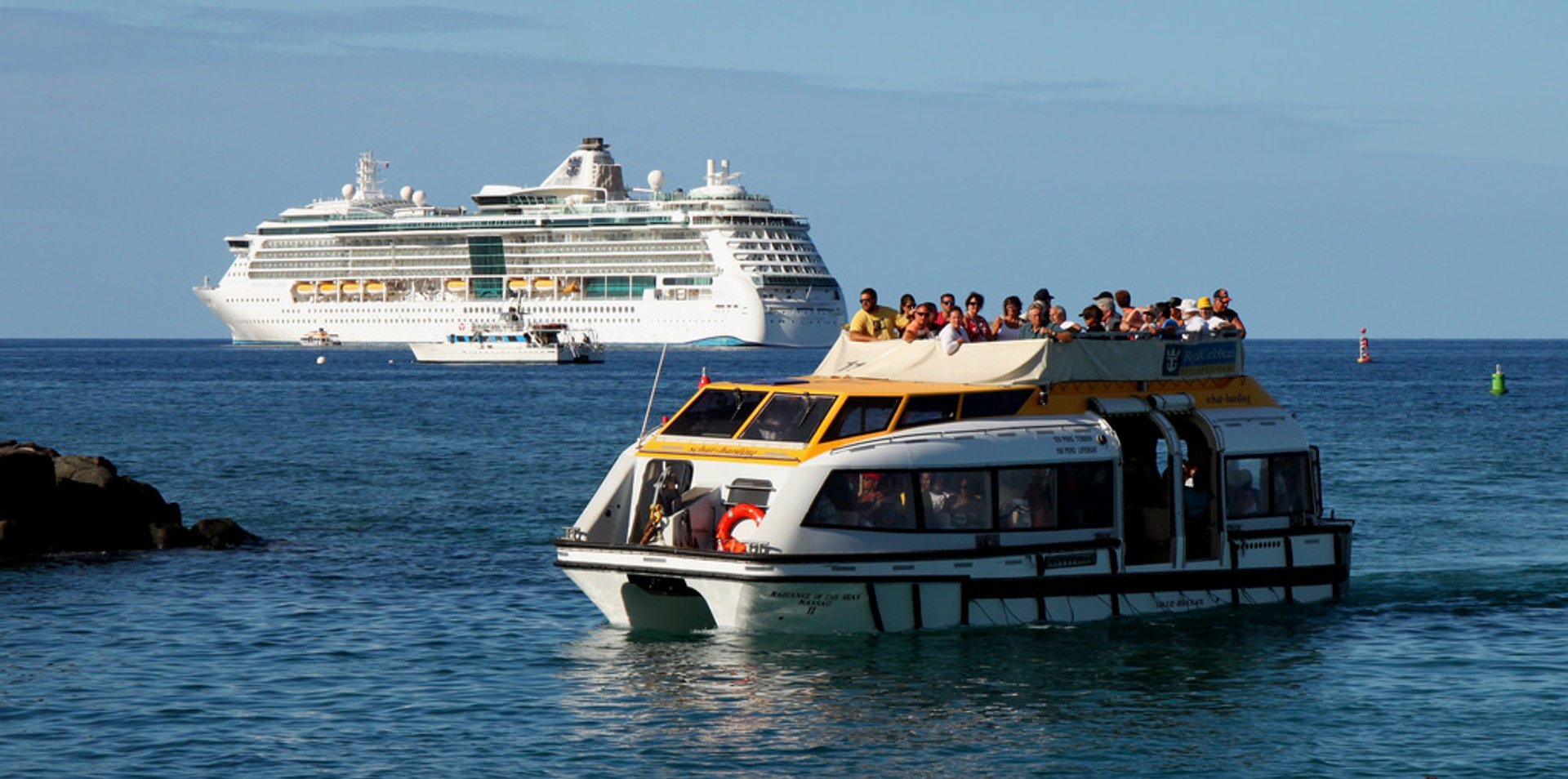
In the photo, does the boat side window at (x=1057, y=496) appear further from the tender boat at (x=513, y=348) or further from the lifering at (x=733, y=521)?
the tender boat at (x=513, y=348)

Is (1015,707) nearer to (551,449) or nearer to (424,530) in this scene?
(424,530)

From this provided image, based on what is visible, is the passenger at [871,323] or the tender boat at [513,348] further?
the tender boat at [513,348]

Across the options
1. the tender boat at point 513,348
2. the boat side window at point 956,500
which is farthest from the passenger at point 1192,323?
the tender boat at point 513,348

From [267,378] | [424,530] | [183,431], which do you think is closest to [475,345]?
[267,378]

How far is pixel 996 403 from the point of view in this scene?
61.4 feet

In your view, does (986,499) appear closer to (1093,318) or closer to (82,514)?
(1093,318)

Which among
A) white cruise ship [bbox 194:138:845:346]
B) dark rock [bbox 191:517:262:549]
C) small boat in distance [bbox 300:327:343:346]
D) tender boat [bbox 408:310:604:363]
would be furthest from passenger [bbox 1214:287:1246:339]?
small boat in distance [bbox 300:327:343:346]

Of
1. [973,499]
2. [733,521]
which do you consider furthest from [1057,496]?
[733,521]

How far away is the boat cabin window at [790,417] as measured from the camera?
18.0m

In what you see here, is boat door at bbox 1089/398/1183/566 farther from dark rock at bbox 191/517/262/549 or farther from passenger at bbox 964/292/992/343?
dark rock at bbox 191/517/262/549

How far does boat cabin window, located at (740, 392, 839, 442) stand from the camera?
18.0m

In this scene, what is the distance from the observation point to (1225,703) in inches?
643

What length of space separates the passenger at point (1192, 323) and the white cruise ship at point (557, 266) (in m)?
107

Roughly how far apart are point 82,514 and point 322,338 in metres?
123
